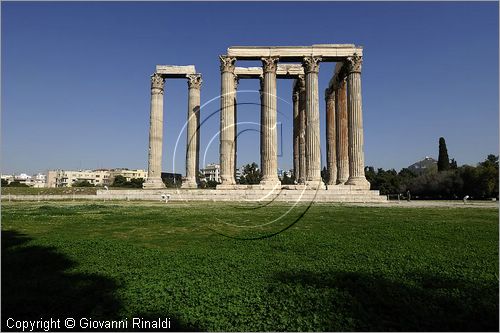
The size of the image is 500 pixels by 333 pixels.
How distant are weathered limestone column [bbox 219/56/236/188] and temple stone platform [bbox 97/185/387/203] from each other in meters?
2.54

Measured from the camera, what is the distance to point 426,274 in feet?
Result: 27.7

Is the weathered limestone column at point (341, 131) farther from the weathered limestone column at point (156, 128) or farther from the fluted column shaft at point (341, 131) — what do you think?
the weathered limestone column at point (156, 128)

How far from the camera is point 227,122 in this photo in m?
42.7

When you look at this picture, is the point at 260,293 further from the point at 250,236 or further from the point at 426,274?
the point at 250,236

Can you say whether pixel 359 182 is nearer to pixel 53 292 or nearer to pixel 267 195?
pixel 267 195

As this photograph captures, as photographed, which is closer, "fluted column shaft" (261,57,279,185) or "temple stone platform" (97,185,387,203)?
"temple stone platform" (97,185,387,203)

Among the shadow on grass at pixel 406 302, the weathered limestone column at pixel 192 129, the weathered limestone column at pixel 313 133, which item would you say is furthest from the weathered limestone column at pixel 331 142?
the shadow on grass at pixel 406 302

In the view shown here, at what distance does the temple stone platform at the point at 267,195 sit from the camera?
38438mm

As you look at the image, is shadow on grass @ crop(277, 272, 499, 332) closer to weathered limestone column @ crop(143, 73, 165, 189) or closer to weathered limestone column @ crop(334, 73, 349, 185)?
weathered limestone column @ crop(334, 73, 349, 185)

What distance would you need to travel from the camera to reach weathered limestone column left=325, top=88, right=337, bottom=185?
50.2 meters

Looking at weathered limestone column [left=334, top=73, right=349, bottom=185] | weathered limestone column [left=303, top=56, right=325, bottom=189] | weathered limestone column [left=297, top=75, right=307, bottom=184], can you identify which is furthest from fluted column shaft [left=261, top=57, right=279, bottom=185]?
weathered limestone column [left=334, top=73, right=349, bottom=185]

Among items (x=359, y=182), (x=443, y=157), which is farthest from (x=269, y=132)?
(x=443, y=157)

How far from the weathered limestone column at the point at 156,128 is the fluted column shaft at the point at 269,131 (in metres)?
16.1

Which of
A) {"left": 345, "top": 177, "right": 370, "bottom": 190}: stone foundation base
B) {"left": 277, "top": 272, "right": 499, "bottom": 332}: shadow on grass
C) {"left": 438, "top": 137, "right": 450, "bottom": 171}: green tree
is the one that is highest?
{"left": 438, "top": 137, "right": 450, "bottom": 171}: green tree
